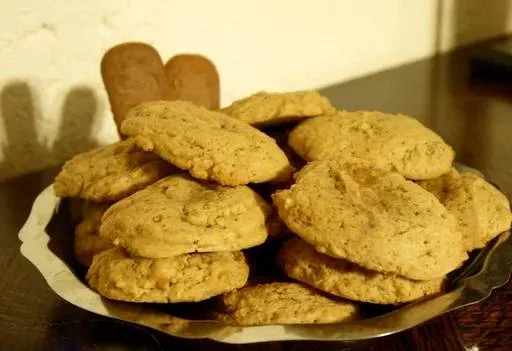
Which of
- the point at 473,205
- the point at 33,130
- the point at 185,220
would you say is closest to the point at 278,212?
the point at 185,220

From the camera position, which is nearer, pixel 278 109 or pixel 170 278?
pixel 170 278

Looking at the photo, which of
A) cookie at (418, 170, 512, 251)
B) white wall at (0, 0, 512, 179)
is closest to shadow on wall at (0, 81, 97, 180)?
white wall at (0, 0, 512, 179)

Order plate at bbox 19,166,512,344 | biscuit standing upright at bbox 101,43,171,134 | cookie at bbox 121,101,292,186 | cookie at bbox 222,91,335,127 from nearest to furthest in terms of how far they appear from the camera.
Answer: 1. plate at bbox 19,166,512,344
2. cookie at bbox 121,101,292,186
3. cookie at bbox 222,91,335,127
4. biscuit standing upright at bbox 101,43,171,134

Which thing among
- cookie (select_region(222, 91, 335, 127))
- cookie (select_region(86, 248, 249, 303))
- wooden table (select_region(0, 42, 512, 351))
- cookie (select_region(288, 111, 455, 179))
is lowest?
wooden table (select_region(0, 42, 512, 351))

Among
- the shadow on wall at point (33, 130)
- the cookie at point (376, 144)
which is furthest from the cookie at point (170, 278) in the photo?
the shadow on wall at point (33, 130)

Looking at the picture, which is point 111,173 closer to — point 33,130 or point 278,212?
point 278,212

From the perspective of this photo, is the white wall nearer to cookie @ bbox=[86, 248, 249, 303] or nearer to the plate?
the plate
